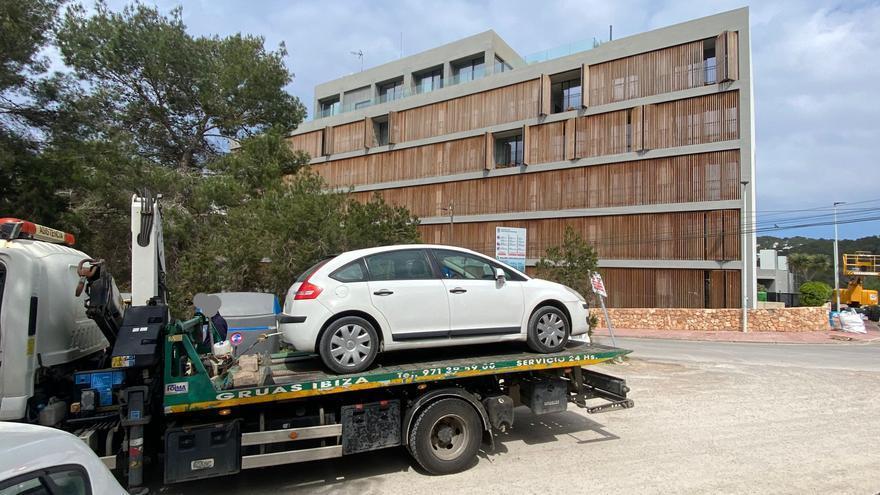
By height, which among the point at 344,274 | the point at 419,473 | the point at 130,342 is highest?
the point at 344,274

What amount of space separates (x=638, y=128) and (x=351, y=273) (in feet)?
100

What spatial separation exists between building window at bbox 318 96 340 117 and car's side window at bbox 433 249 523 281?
1870 inches

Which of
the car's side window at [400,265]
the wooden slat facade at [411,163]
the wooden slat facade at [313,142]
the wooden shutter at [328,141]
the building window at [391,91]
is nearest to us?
the car's side window at [400,265]

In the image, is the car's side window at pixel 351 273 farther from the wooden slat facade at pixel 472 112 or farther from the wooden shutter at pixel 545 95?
the wooden slat facade at pixel 472 112

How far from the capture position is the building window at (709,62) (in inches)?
1174

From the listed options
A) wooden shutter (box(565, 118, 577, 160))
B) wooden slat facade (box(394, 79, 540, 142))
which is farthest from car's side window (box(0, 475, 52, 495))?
wooden slat facade (box(394, 79, 540, 142))

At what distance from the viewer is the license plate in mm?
4742

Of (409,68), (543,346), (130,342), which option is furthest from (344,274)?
(409,68)

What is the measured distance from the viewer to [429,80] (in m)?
Result: 46.9

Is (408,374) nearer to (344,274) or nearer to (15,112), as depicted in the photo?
(344,274)

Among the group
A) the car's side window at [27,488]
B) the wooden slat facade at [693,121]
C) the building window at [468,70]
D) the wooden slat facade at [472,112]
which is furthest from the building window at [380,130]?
the car's side window at [27,488]

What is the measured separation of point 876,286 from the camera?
6331 cm

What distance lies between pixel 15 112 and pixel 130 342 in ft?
41.1

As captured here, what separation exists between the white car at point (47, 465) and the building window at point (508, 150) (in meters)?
37.0
